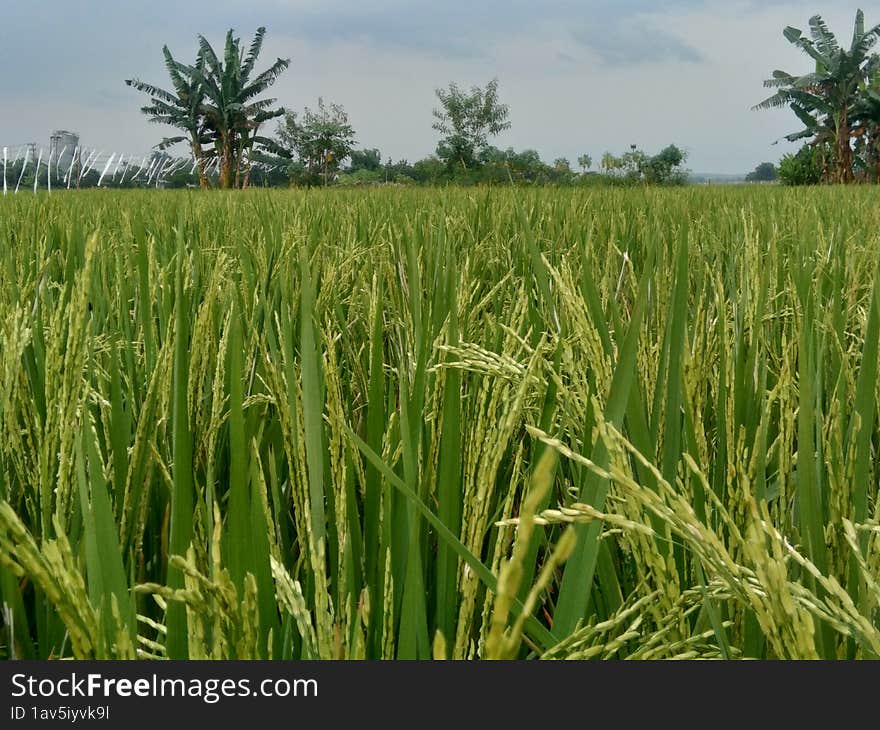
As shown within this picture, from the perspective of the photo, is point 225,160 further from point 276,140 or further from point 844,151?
point 844,151

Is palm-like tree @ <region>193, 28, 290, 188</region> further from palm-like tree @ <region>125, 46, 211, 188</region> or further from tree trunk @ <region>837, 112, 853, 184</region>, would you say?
tree trunk @ <region>837, 112, 853, 184</region>

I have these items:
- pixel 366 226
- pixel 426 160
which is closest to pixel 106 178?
pixel 426 160

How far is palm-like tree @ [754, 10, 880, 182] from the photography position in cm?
1870

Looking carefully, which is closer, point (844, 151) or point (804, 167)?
point (844, 151)

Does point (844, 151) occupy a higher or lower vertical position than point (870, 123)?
lower

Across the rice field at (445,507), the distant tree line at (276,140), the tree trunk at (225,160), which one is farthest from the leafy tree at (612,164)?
the rice field at (445,507)

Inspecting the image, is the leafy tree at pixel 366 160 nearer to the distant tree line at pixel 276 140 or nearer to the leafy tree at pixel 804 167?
the distant tree line at pixel 276 140

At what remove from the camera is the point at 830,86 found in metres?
19.6

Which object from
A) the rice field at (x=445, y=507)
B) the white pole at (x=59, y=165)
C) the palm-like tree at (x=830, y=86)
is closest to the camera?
the rice field at (x=445, y=507)

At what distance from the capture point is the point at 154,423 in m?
0.72

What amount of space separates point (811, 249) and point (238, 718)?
1.55m

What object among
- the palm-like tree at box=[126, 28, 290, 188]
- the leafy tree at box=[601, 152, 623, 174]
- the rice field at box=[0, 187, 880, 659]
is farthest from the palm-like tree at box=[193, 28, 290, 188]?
the rice field at box=[0, 187, 880, 659]

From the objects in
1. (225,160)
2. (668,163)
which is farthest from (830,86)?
(225,160)

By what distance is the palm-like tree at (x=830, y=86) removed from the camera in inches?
736
